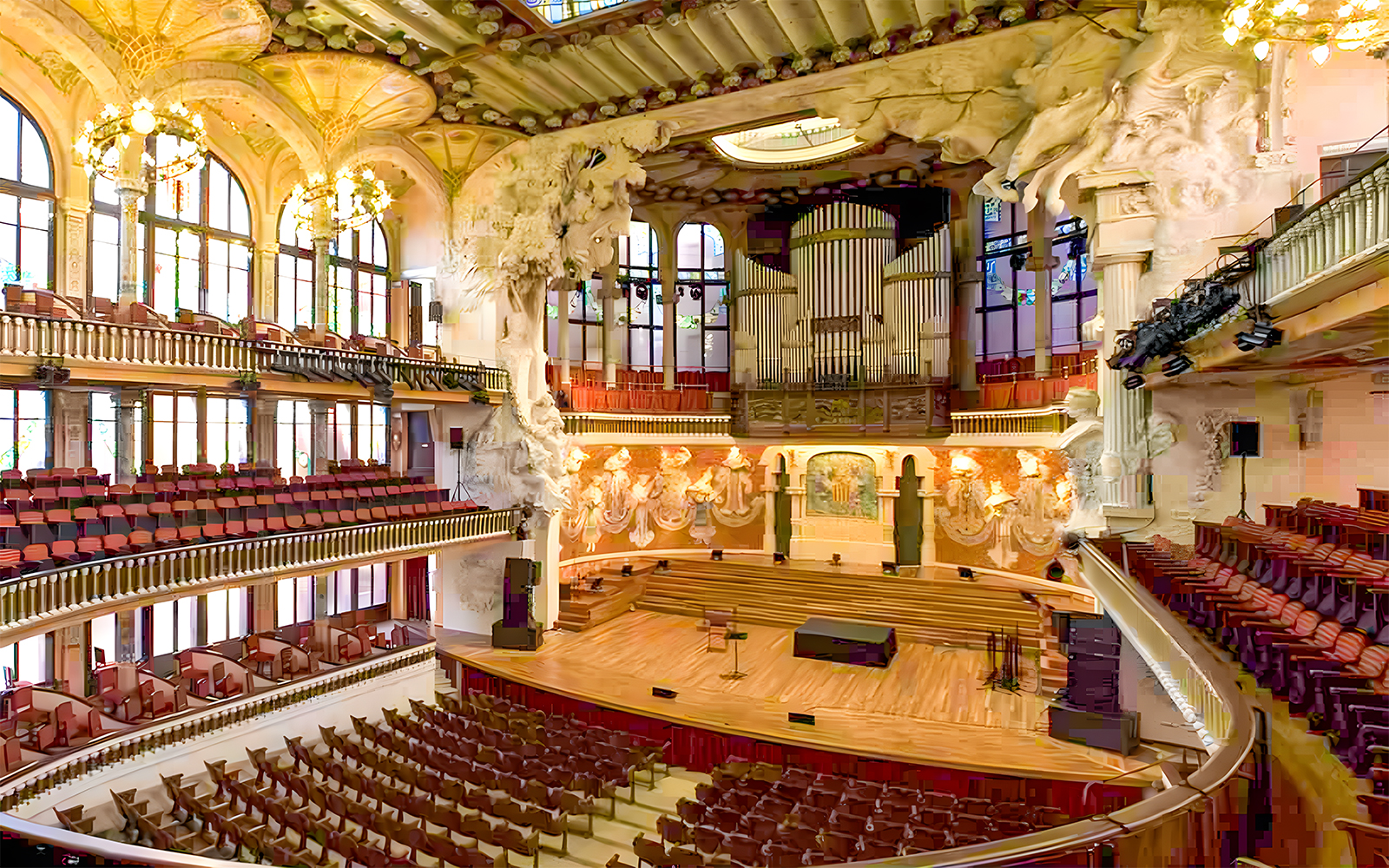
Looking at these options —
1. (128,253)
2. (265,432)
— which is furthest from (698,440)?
(128,253)

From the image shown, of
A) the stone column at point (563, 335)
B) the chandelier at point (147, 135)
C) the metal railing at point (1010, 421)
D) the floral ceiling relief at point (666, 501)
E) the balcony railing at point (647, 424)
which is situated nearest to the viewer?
the chandelier at point (147, 135)

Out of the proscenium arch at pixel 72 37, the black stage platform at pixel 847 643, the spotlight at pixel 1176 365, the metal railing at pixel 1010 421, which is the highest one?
the proscenium arch at pixel 72 37

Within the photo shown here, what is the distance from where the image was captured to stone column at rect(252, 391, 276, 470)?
16391mm

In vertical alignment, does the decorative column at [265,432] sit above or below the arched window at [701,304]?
below

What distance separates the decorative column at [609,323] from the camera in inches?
912

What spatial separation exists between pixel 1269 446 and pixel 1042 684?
602cm

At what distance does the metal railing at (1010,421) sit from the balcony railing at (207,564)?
12086mm

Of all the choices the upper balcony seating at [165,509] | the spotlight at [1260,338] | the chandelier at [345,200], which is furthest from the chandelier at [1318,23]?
the upper balcony seating at [165,509]

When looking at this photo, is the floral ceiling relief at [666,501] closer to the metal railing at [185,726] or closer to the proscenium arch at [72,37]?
the metal railing at [185,726]

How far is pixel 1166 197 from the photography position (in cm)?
1171

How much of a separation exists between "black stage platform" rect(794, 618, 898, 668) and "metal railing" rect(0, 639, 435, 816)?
296 inches

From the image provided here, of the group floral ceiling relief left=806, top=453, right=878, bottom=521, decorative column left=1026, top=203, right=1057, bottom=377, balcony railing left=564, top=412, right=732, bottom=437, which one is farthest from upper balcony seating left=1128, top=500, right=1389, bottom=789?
balcony railing left=564, top=412, right=732, bottom=437

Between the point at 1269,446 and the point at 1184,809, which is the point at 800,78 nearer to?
the point at 1269,446

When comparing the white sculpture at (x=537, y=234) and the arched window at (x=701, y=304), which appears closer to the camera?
the white sculpture at (x=537, y=234)
